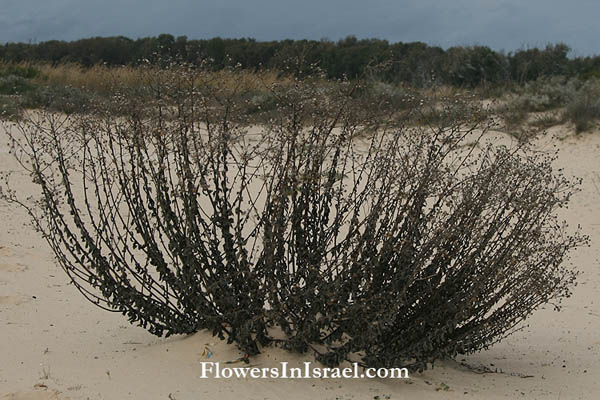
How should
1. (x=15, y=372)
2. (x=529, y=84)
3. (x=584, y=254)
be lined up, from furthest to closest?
(x=529, y=84), (x=584, y=254), (x=15, y=372)

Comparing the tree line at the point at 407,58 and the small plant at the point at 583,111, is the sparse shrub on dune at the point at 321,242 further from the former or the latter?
the tree line at the point at 407,58

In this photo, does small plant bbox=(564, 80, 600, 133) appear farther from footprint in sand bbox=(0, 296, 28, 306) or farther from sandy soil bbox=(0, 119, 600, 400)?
footprint in sand bbox=(0, 296, 28, 306)

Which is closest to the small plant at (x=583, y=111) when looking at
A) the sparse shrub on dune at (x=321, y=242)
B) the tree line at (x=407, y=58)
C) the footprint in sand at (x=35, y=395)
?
the tree line at (x=407, y=58)

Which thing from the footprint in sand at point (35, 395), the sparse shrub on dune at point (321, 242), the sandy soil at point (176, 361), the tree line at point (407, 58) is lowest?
the sandy soil at point (176, 361)

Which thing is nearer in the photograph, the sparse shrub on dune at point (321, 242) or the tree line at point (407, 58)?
the sparse shrub on dune at point (321, 242)

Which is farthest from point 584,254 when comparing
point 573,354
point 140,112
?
point 140,112

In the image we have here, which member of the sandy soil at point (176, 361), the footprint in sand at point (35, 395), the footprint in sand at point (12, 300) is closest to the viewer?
the footprint in sand at point (35, 395)

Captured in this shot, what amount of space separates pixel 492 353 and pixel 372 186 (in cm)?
263

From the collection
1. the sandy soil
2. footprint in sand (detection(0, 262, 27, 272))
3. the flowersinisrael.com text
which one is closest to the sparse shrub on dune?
the flowersinisrael.com text

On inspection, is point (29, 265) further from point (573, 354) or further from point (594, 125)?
point (594, 125)

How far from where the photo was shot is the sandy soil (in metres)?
4.66

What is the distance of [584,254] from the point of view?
464 inches

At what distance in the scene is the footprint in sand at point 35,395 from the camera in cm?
438

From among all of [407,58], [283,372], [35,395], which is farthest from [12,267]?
→ [407,58]
